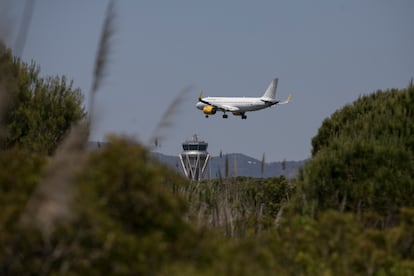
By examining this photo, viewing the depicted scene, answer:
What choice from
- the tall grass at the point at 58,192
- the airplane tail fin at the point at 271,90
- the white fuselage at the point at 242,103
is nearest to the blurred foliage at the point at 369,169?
the tall grass at the point at 58,192

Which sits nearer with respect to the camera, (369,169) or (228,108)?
(369,169)

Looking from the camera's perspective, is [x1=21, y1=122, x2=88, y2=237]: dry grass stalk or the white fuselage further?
the white fuselage

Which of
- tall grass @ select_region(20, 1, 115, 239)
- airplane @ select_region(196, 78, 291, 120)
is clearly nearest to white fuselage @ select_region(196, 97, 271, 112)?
airplane @ select_region(196, 78, 291, 120)

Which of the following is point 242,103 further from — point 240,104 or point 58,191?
point 58,191

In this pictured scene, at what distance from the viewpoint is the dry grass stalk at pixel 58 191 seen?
22.9 ft

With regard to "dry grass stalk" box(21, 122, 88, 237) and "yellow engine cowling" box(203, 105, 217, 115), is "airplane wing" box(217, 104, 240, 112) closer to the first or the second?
"yellow engine cowling" box(203, 105, 217, 115)

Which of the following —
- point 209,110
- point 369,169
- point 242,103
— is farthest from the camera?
point 242,103

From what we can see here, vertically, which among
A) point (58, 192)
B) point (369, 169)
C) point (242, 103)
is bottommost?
point (58, 192)

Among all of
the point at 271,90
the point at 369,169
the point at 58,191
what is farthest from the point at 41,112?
the point at 271,90

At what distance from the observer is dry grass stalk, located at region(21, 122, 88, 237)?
6.98 m

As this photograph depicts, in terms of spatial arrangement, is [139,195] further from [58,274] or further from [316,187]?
[316,187]

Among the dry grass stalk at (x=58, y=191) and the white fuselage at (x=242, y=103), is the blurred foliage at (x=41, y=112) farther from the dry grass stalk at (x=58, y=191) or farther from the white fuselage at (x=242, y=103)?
the white fuselage at (x=242, y=103)

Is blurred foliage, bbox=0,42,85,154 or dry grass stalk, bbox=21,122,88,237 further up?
blurred foliage, bbox=0,42,85,154

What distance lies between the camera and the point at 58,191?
697cm
